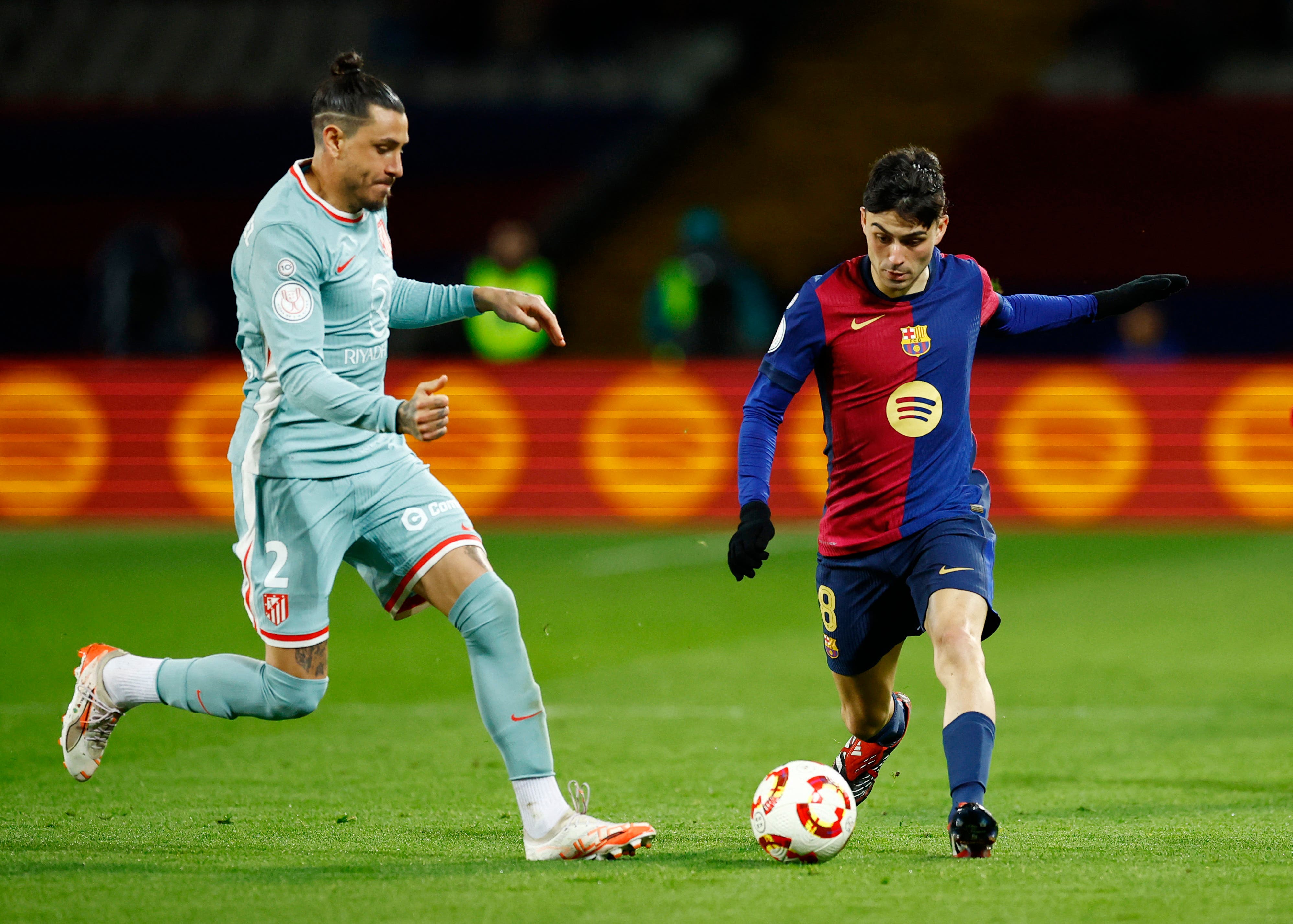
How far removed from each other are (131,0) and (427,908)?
23.9 metres

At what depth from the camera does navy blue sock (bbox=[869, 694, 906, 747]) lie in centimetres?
559

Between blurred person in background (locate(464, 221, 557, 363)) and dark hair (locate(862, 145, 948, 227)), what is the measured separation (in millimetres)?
9259

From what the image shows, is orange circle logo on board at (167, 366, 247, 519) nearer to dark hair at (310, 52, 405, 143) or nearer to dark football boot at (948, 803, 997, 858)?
dark hair at (310, 52, 405, 143)

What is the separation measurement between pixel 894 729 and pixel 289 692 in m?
1.91

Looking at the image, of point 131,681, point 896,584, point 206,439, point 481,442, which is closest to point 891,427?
point 896,584

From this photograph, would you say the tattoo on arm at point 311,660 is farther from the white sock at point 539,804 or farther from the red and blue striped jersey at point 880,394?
the red and blue striped jersey at point 880,394

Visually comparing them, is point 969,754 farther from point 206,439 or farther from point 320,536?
point 206,439

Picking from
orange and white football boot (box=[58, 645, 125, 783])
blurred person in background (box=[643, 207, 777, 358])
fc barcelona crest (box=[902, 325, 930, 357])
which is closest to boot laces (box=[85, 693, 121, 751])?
orange and white football boot (box=[58, 645, 125, 783])

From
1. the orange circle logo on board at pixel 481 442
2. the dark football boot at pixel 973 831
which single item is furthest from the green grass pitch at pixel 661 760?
the orange circle logo on board at pixel 481 442

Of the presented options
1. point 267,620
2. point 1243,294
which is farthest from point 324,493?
point 1243,294

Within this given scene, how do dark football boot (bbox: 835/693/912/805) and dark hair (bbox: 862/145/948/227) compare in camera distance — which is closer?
dark hair (bbox: 862/145/948/227)

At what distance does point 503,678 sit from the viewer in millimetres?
4902

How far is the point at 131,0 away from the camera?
2562 cm

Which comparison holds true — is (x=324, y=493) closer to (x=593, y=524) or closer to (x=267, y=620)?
(x=267, y=620)
